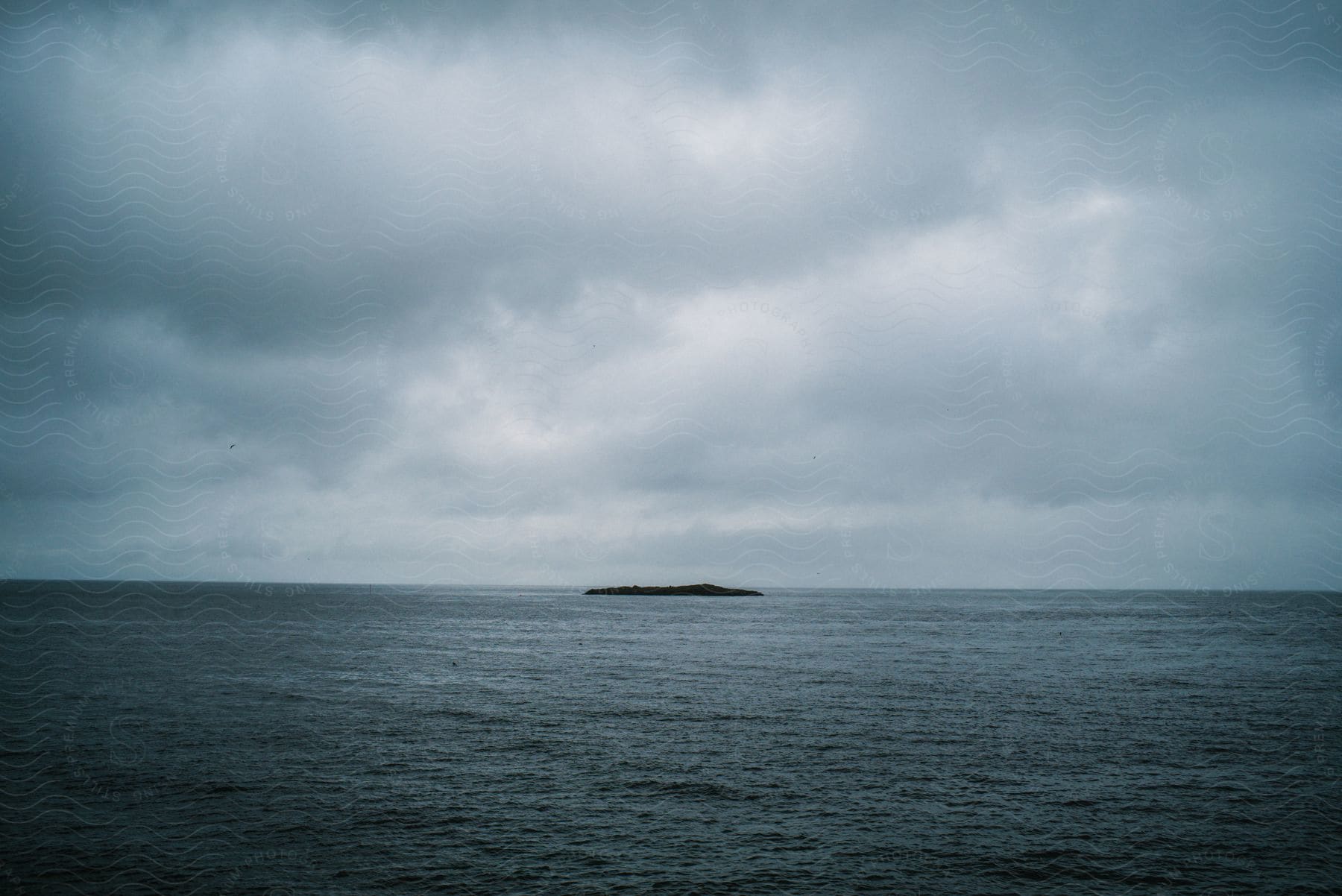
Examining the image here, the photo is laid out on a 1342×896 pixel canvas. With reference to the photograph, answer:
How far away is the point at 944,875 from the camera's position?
2344cm

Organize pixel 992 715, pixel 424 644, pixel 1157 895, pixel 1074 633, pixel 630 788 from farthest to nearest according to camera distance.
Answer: pixel 1074 633, pixel 424 644, pixel 992 715, pixel 630 788, pixel 1157 895

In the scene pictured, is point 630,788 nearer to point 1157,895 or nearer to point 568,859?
point 568,859

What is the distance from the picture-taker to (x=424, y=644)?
3703 inches

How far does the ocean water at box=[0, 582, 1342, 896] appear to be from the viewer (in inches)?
938

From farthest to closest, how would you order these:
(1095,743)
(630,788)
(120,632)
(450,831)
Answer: (120,632) < (1095,743) < (630,788) < (450,831)

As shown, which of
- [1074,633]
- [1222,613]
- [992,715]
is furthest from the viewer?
[1222,613]

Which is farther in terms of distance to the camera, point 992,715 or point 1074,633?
point 1074,633

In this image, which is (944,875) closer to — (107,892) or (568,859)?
(568,859)

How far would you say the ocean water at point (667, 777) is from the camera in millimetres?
23812

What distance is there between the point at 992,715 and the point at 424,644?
231ft

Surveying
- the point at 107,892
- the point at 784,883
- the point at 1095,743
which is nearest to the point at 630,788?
the point at 784,883

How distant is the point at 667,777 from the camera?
109ft

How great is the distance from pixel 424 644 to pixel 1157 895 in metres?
86.0

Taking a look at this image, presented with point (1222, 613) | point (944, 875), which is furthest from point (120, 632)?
point (1222, 613)
